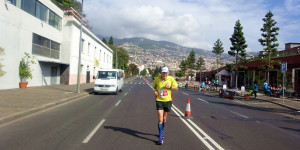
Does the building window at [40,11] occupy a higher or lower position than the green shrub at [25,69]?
higher

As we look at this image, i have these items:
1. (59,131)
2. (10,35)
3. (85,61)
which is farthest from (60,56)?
(59,131)

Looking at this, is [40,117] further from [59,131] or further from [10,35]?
[10,35]

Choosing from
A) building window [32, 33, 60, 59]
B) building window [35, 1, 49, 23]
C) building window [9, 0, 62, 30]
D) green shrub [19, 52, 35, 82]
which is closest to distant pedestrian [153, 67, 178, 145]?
green shrub [19, 52, 35, 82]

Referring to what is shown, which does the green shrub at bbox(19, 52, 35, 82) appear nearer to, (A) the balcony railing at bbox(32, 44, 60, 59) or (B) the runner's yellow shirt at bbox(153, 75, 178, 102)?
(A) the balcony railing at bbox(32, 44, 60, 59)

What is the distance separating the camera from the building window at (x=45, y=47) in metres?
23.4

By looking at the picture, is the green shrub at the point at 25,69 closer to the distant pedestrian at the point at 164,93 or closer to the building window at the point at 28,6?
the building window at the point at 28,6

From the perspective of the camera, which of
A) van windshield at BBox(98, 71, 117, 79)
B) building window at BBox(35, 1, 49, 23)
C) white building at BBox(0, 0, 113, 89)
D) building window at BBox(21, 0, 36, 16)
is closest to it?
white building at BBox(0, 0, 113, 89)

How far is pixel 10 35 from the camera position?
18.9 m

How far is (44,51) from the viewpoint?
83.5 ft

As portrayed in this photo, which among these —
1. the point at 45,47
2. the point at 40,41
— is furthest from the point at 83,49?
the point at 40,41

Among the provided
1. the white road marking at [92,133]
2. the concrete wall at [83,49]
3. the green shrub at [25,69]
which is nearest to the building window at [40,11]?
the concrete wall at [83,49]

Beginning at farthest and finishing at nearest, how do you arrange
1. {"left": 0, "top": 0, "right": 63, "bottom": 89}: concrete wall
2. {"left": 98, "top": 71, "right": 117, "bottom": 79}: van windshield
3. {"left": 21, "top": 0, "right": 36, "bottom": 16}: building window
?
1. {"left": 98, "top": 71, "right": 117, "bottom": 79}: van windshield
2. {"left": 21, "top": 0, "right": 36, "bottom": 16}: building window
3. {"left": 0, "top": 0, "right": 63, "bottom": 89}: concrete wall

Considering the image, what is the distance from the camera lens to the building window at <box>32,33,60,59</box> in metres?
23.4

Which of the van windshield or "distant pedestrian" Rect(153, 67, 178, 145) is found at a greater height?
the van windshield
